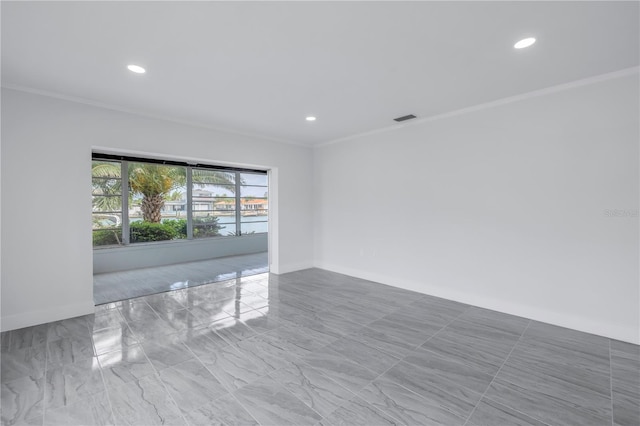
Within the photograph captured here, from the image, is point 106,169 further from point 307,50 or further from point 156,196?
point 307,50

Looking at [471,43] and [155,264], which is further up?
[471,43]

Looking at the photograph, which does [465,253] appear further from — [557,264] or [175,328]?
[175,328]

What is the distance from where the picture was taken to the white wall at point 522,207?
2.92 metres

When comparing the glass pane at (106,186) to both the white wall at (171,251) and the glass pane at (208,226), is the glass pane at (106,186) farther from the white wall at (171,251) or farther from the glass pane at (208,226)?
the glass pane at (208,226)

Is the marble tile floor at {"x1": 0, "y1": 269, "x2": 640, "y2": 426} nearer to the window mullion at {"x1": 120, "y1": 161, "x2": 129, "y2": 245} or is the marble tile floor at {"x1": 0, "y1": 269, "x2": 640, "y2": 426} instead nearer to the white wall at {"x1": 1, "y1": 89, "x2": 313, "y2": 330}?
the white wall at {"x1": 1, "y1": 89, "x2": 313, "y2": 330}

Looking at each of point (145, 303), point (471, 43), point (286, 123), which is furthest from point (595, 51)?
point (145, 303)

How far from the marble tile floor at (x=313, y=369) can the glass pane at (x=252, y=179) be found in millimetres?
5118

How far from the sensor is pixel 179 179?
7336 millimetres

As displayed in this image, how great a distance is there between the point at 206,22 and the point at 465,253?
3931mm

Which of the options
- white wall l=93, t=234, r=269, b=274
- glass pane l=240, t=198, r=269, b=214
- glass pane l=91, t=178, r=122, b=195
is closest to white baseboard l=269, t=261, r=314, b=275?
white wall l=93, t=234, r=269, b=274

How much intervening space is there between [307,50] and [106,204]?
19.9 feet

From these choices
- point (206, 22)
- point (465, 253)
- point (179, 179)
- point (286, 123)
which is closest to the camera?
point (206, 22)

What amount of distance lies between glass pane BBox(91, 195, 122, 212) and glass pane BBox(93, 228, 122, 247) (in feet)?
1.48

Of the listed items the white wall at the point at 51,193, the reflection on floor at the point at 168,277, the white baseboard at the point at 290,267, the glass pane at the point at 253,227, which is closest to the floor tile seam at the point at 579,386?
the white baseboard at the point at 290,267
